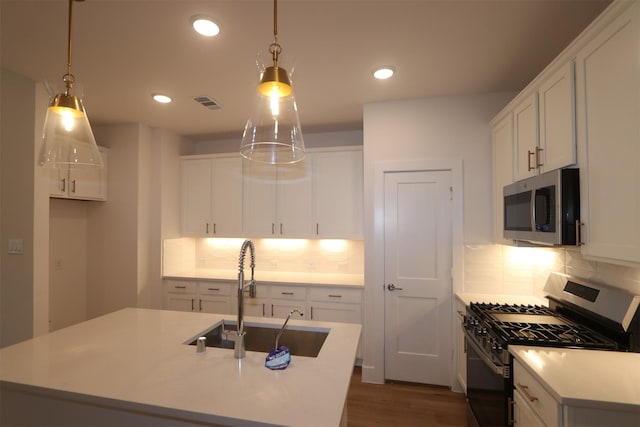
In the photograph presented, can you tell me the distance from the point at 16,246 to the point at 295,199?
2.45 meters

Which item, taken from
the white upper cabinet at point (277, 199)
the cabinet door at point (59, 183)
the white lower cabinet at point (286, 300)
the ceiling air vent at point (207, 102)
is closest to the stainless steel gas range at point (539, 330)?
the white lower cabinet at point (286, 300)

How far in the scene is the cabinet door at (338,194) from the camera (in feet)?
10.8

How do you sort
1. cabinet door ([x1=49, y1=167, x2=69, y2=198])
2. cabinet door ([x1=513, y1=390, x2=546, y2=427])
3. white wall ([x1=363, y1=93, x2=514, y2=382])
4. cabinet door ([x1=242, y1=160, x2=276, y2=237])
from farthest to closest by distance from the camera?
cabinet door ([x1=242, y1=160, x2=276, y2=237]) < cabinet door ([x1=49, y1=167, x2=69, y2=198]) < white wall ([x1=363, y1=93, x2=514, y2=382]) < cabinet door ([x1=513, y1=390, x2=546, y2=427])

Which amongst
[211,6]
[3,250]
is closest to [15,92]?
[3,250]

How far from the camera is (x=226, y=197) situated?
3691 mm

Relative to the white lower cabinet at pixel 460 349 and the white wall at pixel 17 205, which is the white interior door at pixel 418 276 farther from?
the white wall at pixel 17 205

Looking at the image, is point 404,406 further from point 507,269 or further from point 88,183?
point 88,183

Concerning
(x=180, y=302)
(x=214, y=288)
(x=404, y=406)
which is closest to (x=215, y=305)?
(x=214, y=288)

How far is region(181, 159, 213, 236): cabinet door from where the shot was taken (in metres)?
3.77

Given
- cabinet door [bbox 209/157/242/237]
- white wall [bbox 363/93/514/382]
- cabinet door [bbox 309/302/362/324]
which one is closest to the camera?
white wall [bbox 363/93/514/382]

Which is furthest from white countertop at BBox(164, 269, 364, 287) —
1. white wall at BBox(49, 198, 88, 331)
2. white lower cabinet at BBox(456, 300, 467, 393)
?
white wall at BBox(49, 198, 88, 331)

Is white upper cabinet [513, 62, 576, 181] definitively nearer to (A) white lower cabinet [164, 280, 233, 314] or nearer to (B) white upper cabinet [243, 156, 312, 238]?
(B) white upper cabinet [243, 156, 312, 238]

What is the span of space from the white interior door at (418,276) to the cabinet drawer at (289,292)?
0.90 metres

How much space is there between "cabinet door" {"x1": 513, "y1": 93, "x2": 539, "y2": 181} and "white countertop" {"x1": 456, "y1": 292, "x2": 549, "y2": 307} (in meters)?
0.96
